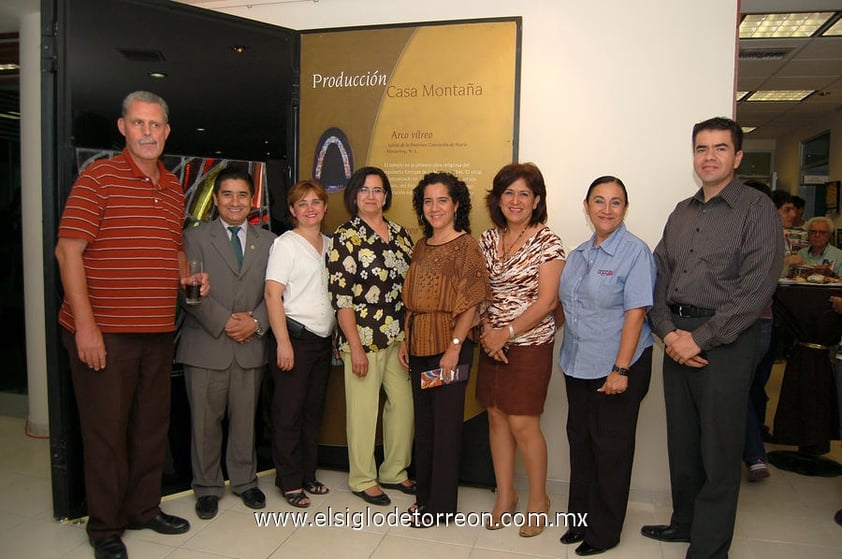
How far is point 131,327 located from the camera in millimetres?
2617

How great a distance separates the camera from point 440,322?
9.05ft

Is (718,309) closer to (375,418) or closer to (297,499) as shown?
(375,418)

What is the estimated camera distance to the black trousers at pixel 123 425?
261 centimetres

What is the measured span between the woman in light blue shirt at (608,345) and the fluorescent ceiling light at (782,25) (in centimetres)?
404

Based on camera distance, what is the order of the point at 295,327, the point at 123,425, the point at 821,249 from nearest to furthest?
the point at 123,425 < the point at 295,327 < the point at 821,249

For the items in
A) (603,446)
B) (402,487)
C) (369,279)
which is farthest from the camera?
(402,487)

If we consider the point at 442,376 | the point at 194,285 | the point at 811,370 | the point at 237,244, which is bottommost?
the point at 811,370

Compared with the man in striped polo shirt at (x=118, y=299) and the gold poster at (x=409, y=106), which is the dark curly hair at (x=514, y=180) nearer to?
the gold poster at (x=409, y=106)

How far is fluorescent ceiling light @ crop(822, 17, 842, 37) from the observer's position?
5.54m

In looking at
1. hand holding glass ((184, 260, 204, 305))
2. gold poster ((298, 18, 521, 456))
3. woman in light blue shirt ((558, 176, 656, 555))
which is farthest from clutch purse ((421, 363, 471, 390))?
hand holding glass ((184, 260, 204, 305))

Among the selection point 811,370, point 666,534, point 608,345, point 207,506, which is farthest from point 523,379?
point 811,370

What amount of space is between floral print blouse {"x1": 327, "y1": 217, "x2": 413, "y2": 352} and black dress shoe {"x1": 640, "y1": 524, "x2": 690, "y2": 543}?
1.53 metres

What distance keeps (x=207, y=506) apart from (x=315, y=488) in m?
0.56

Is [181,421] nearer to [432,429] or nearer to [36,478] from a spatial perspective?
[36,478]
